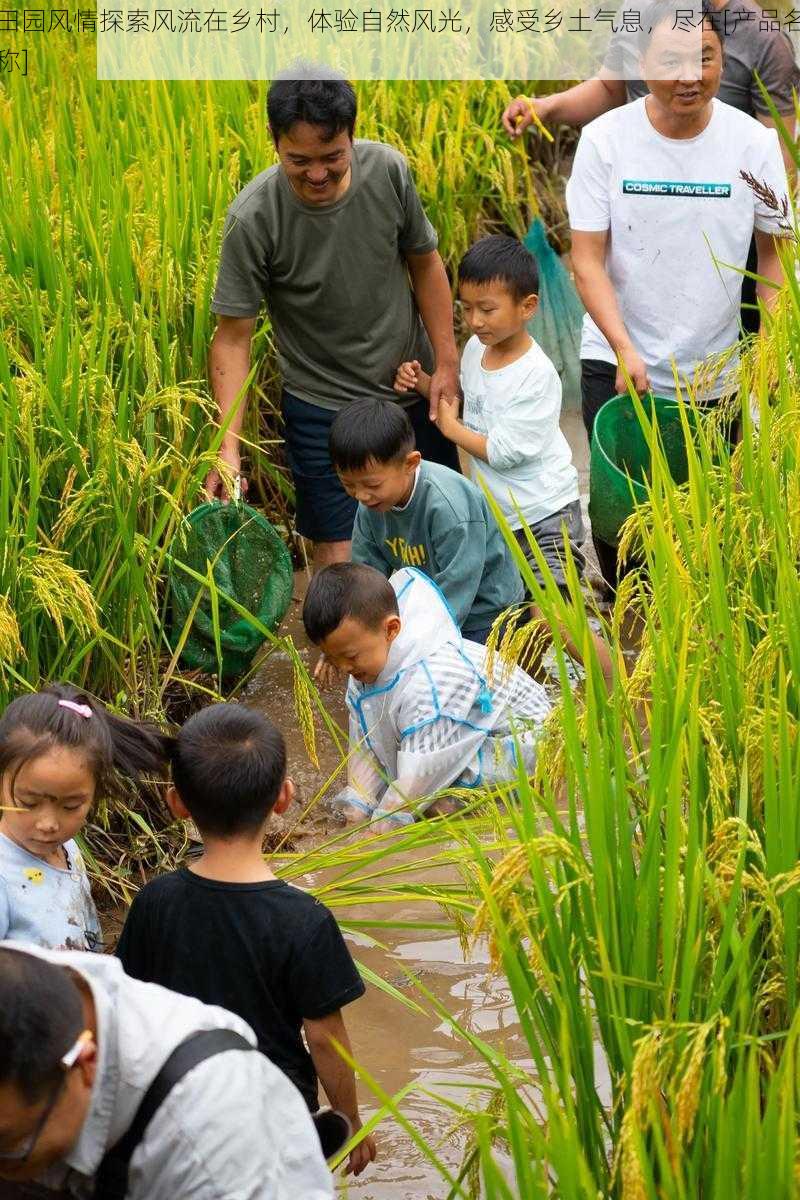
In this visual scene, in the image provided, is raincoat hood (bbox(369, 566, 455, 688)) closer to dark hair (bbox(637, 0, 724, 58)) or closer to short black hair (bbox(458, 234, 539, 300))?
short black hair (bbox(458, 234, 539, 300))

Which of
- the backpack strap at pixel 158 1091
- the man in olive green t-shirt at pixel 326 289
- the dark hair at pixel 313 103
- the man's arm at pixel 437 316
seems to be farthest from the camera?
the man's arm at pixel 437 316

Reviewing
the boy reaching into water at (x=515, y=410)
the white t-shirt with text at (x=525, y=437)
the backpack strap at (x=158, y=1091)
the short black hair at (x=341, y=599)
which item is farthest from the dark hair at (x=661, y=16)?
the backpack strap at (x=158, y=1091)

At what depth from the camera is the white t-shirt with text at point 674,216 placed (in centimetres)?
425

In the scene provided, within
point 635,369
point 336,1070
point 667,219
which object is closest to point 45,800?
point 336,1070

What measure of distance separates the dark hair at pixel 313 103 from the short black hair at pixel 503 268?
0.54 m

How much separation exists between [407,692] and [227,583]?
66cm

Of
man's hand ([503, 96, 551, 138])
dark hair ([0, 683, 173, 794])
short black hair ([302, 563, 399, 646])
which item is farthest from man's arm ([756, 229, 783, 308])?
dark hair ([0, 683, 173, 794])

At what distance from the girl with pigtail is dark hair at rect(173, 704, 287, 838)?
0.17 meters

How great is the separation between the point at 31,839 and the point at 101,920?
86cm

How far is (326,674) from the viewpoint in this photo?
4027mm

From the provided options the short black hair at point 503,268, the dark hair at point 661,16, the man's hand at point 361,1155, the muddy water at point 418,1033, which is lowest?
the muddy water at point 418,1033

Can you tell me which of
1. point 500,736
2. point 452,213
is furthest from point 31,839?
point 452,213

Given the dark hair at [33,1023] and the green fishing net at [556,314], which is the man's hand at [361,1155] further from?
the green fishing net at [556,314]

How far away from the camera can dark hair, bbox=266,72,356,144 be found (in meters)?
3.70
